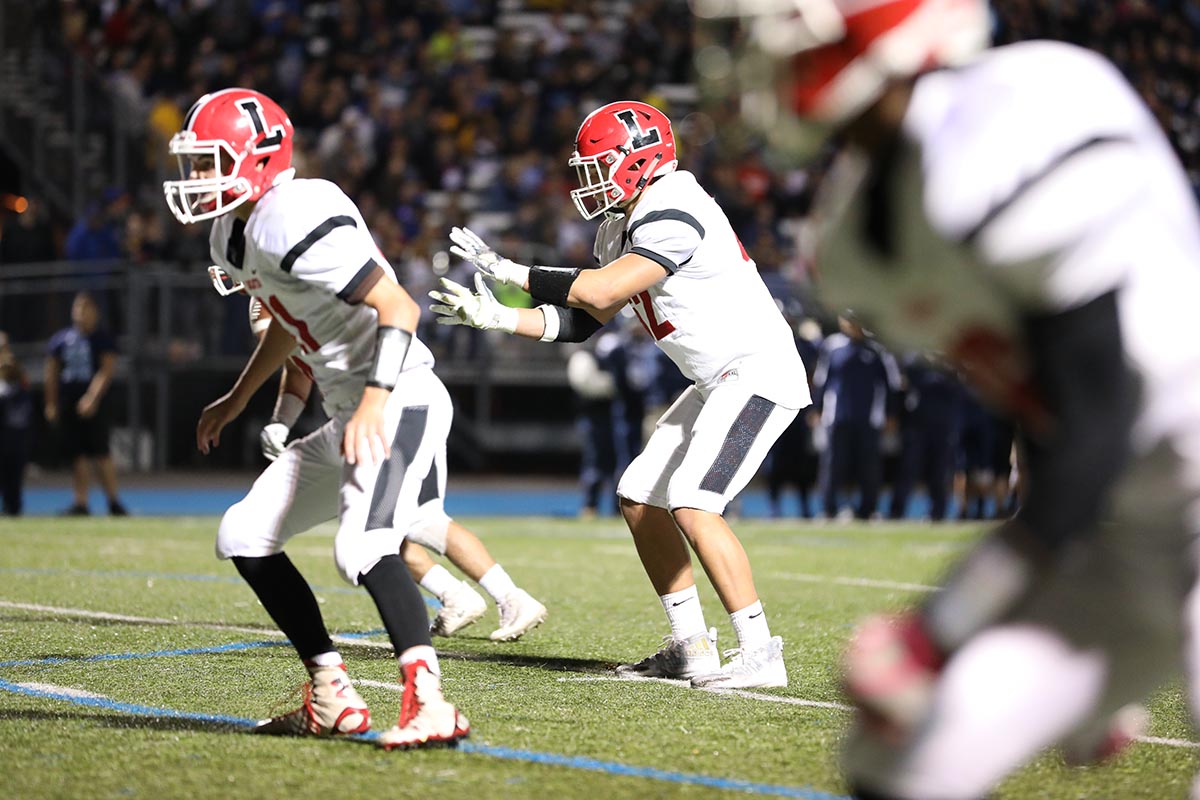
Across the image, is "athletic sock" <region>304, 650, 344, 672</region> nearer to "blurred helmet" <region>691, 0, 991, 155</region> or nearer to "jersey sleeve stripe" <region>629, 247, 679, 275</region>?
"jersey sleeve stripe" <region>629, 247, 679, 275</region>

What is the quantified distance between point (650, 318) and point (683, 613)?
1.06 m

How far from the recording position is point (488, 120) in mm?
19391


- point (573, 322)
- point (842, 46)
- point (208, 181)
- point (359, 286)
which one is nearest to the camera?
point (842, 46)

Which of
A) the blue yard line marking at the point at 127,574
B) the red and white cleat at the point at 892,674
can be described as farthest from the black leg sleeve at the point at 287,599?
the blue yard line marking at the point at 127,574

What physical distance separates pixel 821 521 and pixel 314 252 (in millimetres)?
10551

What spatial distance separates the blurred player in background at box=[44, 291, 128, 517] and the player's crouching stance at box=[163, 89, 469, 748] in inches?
365

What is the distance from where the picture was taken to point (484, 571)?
6.23 m

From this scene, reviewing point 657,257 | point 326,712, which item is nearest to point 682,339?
point 657,257

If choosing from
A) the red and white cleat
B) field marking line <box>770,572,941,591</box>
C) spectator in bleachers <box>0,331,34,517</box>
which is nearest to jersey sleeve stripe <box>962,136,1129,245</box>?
the red and white cleat

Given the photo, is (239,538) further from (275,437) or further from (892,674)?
(892,674)

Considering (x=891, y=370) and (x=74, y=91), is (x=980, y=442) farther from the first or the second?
(x=74, y=91)

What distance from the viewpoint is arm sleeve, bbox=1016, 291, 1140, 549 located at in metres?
2.14

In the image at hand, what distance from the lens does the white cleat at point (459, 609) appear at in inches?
250

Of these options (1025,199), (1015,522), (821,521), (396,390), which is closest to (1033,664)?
(1015,522)
